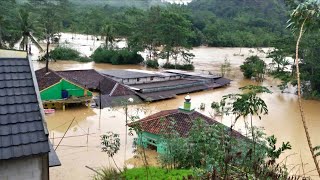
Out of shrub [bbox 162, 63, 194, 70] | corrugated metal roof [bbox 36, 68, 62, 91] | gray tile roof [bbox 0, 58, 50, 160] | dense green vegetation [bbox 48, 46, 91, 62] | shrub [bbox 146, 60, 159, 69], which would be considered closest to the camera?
gray tile roof [bbox 0, 58, 50, 160]

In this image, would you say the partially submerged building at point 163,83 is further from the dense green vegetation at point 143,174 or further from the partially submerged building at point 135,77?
the dense green vegetation at point 143,174

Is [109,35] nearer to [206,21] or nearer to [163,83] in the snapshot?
[163,83]

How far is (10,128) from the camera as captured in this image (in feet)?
15.9

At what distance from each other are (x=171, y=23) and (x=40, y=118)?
113 ft

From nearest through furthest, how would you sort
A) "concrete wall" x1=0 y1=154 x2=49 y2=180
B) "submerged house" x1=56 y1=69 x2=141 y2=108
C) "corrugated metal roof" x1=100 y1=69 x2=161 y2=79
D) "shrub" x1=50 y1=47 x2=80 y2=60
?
"concrete wall" x1=0 y1=154 x2=49 y2=180, "submerged house" x1=56 y1=69 x2=141 y2=108, "corrugated metal roof" x1=100 y1=69 x2=161 y2=79, "shrub" x1=50 y1=47 x2=80 y2=60

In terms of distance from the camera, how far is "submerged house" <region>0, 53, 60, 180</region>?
4.79m

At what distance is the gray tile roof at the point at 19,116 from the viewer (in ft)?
15.7

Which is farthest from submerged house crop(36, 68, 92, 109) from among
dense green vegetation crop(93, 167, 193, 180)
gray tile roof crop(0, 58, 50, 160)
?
gray tile roof crop(0, 58, 50, 160)

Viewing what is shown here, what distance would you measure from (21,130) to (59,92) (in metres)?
16.8

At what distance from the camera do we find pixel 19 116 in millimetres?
4992

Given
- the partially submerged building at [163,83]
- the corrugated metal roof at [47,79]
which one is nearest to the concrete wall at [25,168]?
the corrugated metal roof at [47,79]

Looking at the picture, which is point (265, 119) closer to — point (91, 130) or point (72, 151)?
point (91, 130)

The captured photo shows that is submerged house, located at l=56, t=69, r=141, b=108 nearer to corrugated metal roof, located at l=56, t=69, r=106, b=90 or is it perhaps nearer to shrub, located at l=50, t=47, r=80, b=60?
corrugated metal roof, located at l=56, t=69, r=106, b=90

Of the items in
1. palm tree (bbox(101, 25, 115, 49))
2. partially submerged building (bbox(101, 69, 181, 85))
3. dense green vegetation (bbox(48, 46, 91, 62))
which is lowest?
partially submerged building (bbox(101, 69, 181, 85))
